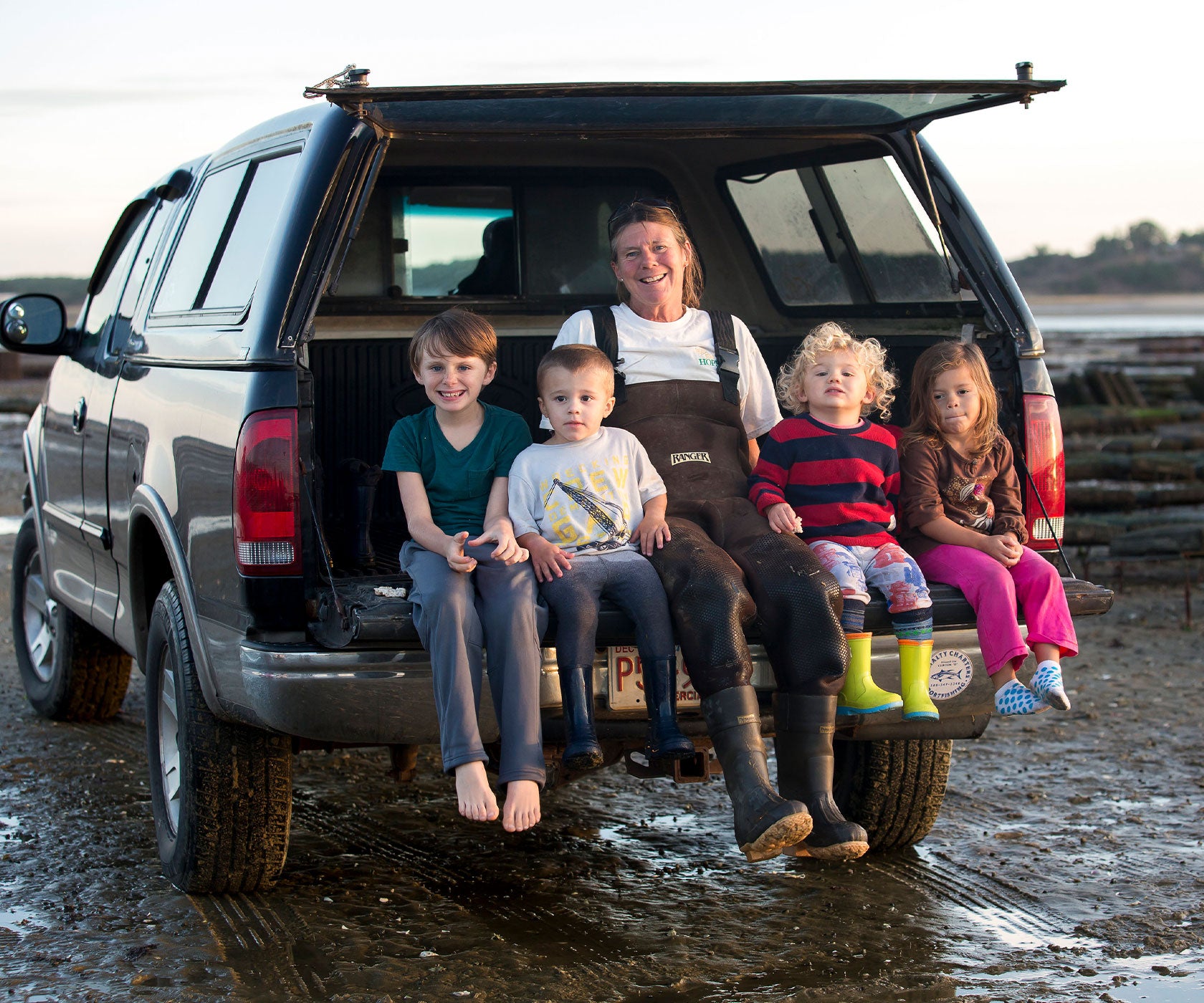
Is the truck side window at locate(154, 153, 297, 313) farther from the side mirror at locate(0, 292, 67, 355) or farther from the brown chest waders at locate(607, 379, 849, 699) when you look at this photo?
the brown chest waders at locate(607, 379, 849, 699)

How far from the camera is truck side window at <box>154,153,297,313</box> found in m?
3.86

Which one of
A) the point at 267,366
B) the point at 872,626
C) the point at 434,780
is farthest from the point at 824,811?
the point at 434,780

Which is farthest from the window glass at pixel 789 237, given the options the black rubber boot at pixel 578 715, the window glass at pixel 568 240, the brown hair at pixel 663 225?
the black rubber boot at pixel 578 715

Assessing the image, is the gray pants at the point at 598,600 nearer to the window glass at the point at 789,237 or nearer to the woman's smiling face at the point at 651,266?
the woman's smiling face at the point at 651,266

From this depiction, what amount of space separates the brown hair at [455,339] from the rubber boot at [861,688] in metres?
1.17

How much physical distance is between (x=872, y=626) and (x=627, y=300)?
49.5 inches

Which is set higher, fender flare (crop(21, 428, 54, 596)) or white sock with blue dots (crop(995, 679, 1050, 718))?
fender flare (crop(21, 428, 54, 596))

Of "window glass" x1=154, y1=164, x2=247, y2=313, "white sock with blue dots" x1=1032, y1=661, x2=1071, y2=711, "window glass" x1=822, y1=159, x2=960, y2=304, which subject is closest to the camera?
"white sock with blue dots" x1=1032, y1=661, x2=1071, y2=711

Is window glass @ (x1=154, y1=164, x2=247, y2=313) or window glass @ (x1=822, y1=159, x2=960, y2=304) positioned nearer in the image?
window glass @ (x1=154, y1=164, x2=247, y2=313)

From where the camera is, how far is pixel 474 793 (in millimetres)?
3271

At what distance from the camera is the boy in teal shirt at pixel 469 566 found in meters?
3.29

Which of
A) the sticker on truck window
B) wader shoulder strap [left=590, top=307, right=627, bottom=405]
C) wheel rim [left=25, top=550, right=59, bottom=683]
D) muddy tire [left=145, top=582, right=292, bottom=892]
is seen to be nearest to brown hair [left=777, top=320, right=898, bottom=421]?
wader shoulder strap [left=590, top=307, right=627, bottom=405]

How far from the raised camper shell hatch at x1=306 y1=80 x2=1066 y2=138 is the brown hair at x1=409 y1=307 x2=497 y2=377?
1.51 ft

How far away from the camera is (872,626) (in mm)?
3592
